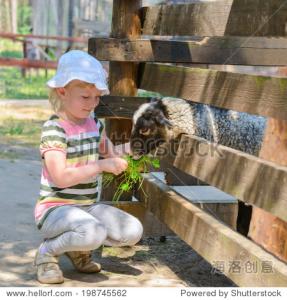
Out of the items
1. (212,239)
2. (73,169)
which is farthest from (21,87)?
(212,239)

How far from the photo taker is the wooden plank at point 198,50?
3916 millimetres

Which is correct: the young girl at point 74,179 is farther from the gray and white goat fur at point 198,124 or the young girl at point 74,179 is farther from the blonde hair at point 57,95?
the gray and white goat fur at point 198,124

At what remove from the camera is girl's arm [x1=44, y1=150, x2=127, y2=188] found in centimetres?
353

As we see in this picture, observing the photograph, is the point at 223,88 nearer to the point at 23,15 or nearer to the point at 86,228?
the point at 86,228

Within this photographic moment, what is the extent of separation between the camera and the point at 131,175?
397cm

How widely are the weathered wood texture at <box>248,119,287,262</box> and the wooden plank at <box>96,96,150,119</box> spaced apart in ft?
3.16

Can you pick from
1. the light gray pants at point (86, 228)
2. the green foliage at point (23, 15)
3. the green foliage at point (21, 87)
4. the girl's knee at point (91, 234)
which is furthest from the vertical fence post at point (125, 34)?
Answer: the green foliage at point (23, 15)

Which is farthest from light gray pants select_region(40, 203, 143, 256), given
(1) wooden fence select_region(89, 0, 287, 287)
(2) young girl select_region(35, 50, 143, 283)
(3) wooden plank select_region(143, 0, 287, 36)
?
(3) wooden plank select_region(143, 0, 287, 36)

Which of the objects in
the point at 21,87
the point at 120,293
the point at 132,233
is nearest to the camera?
the point at 120,293

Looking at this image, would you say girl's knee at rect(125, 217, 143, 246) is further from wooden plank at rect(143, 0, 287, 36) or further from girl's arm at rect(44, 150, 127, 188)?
wooden plank at rect(143, 0, 287, 36)

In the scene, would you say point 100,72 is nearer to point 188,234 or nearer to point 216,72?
point 216,72

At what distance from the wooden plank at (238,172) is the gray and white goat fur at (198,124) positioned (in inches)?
29.3

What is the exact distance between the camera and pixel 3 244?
4258 mm

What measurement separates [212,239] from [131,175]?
82 centimetres
